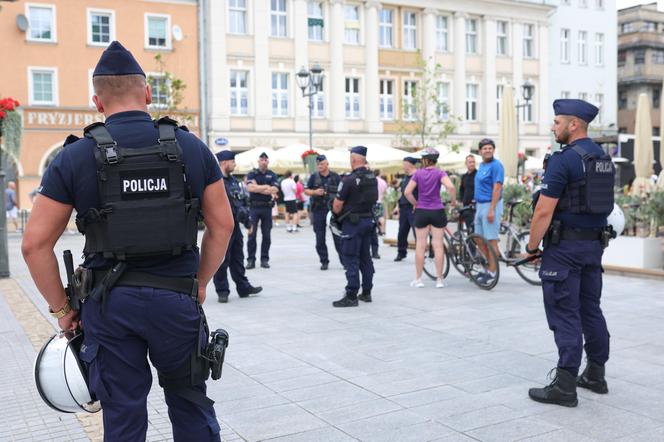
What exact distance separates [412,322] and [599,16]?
150 feet

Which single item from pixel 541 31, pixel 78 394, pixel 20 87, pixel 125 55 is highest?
pixel 541 31

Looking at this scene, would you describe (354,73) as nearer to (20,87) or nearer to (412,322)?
(20,87)

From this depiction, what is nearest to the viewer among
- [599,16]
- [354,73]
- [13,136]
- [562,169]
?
[562,169]

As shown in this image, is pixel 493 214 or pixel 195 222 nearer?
pixel 195 222

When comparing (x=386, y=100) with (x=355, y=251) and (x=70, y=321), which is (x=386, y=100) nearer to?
(x=355, y=251)

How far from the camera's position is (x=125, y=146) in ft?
9.91

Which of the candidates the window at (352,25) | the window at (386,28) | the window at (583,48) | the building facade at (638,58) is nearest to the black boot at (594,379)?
the window at (352,25)

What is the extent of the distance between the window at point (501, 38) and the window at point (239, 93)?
1569cm

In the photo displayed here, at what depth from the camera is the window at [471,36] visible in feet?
138

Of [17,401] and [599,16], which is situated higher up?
[599,16]

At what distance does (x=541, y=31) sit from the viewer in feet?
145

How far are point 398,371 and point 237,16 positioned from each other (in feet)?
104

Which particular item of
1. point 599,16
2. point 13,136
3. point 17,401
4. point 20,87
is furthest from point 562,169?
point 599,16

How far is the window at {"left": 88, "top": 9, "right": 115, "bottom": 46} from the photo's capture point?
32.5 meters
